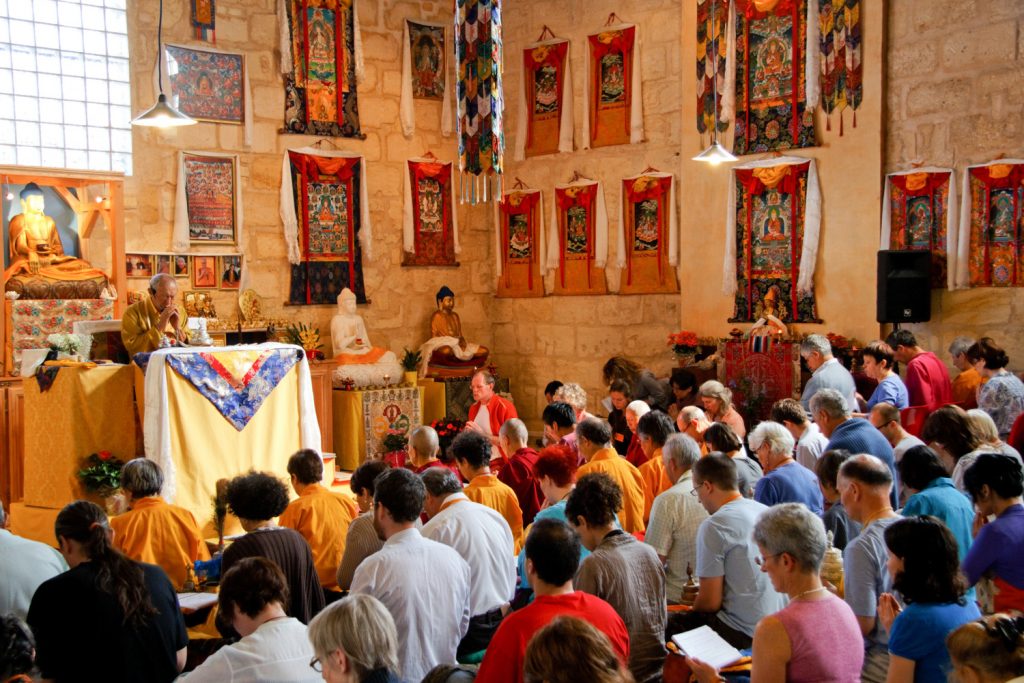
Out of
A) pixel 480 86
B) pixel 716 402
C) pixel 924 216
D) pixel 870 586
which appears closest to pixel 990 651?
pixel 870 586

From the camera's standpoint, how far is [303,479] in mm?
5074

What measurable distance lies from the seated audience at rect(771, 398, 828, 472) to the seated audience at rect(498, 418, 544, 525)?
1503 millimetres

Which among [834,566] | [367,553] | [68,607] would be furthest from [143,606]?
[834,566]

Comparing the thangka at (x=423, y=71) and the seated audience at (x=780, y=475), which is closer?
the seated audience at (x=780, y=475)

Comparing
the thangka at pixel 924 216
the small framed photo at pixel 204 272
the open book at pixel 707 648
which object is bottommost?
the open book at pixel 707 648

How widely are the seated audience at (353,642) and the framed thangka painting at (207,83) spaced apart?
1003 cm

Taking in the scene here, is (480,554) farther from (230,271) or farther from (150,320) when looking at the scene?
(230,271)

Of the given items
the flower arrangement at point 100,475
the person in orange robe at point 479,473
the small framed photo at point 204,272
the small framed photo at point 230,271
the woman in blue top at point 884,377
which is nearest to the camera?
the person in orange robe at point 479,473

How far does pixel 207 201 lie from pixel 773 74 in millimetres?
6639

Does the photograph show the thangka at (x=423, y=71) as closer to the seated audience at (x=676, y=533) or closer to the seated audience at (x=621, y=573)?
the seated audience at (x=676, y=533)

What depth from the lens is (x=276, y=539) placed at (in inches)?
160

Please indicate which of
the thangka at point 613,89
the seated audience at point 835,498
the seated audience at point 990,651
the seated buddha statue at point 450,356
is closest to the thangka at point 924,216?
the thangka at point 613,89

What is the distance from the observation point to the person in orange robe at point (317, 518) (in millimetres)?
4996

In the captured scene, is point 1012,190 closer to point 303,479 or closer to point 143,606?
point 303,479
